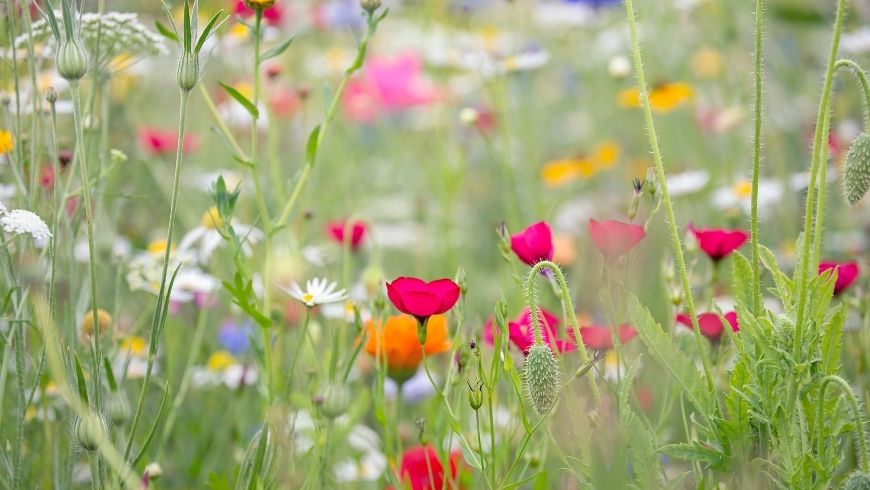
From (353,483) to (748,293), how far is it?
0.82m

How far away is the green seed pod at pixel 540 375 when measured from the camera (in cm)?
128

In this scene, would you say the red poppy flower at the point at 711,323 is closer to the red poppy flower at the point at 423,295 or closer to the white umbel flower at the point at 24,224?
the red poppy flower at the point at 423,295

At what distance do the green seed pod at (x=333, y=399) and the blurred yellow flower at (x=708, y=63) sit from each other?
8.49ft

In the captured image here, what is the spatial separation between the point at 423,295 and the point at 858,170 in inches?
25.0

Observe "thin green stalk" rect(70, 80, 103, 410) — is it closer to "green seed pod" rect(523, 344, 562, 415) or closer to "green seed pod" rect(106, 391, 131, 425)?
"green seed pod" rect(106, 391, 131, 425)

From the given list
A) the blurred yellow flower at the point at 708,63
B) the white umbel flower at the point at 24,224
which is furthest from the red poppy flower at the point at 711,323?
the blurred yellow flower at the point at 708,63

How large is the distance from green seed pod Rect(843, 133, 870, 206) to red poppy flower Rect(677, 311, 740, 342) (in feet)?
0.96

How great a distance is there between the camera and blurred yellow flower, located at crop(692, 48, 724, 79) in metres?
3.82

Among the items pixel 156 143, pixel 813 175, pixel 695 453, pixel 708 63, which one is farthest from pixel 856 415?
pixel 708 63

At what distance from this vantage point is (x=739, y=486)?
4.25 ft

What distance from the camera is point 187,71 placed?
129 centimetres

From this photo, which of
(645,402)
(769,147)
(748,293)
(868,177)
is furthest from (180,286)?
(769,147)

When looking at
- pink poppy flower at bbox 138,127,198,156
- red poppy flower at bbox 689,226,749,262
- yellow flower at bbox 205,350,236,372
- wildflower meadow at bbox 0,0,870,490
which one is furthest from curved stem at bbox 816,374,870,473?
pink poppy flower at bbox 138,127,198,156

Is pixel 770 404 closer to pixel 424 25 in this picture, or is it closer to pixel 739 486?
pixel 739 486
